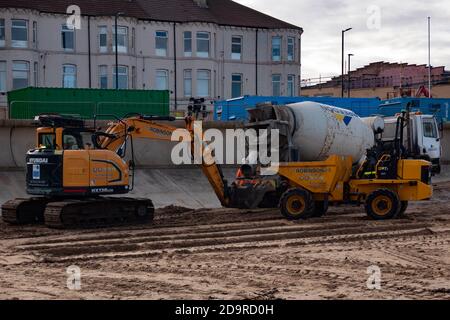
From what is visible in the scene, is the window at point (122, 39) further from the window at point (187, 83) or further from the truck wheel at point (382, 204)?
the truck wheel at point (382, 204)

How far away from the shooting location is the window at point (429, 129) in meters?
27.8

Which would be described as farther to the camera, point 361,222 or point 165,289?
point 361,222

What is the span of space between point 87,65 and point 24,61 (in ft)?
15.7

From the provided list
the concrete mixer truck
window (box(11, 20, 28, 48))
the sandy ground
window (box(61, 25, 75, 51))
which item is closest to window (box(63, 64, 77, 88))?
window (box(61, 25, 75, 51))

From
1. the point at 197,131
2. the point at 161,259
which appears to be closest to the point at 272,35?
the point at 197,131

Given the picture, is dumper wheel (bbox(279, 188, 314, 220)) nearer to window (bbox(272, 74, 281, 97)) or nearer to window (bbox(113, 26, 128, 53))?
window (bbox(113, 26, 128, 53))

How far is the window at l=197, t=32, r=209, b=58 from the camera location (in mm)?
54000

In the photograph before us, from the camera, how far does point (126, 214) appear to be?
19.4 metres

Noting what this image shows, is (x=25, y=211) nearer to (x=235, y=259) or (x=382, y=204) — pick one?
(x=235, y=259)

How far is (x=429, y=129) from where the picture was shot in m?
27.9

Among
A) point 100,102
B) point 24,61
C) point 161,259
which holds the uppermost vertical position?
point 24,61

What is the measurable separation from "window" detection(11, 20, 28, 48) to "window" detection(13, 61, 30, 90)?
125cm

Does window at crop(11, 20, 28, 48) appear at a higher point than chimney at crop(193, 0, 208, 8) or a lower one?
lower

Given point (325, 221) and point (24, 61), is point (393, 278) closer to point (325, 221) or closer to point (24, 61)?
point (325, 221)
